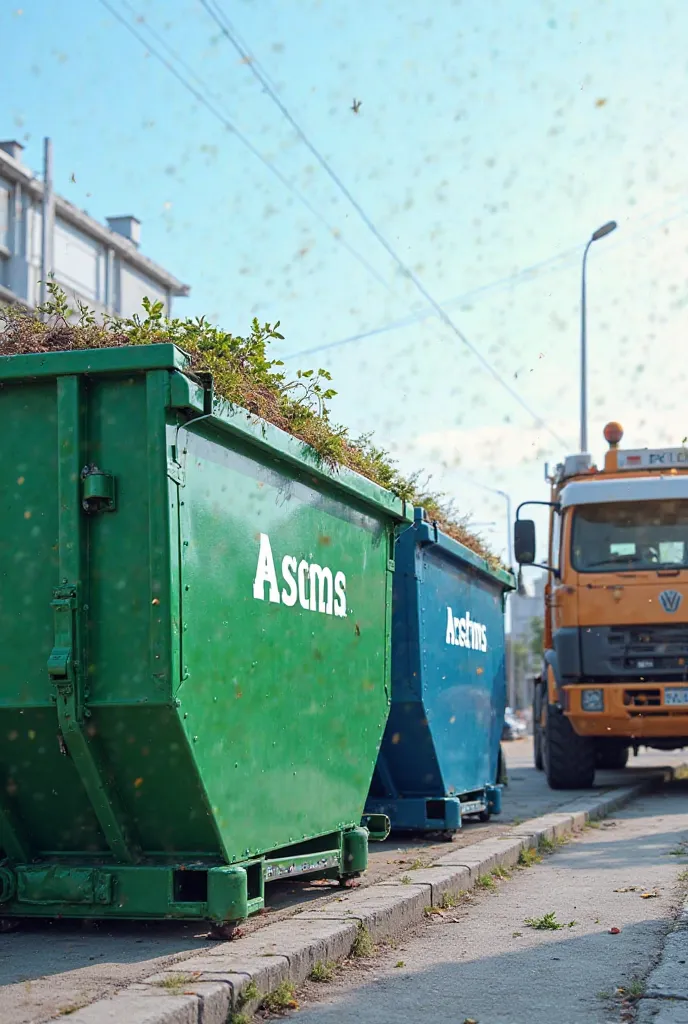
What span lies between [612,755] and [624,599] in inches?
173

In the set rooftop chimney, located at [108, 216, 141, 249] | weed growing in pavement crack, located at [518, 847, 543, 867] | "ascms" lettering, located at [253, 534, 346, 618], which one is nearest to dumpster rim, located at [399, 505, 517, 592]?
"ascms" lettering, located at [253, 534, 346, 618]

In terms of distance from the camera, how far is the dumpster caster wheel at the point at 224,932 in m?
4.66

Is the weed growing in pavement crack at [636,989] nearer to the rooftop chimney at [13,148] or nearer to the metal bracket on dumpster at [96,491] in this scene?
the metal bracket on dumpster at [96,491]

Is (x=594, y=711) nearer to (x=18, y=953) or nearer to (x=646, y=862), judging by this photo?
(x=646, y=862)

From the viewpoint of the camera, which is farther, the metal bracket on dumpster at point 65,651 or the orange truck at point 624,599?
the orange truck at point 624,599

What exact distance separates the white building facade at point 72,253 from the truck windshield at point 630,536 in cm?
2773

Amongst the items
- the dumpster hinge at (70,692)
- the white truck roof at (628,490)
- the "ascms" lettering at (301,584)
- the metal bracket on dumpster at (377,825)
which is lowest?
the metal bracket on dumpster at (377,825)

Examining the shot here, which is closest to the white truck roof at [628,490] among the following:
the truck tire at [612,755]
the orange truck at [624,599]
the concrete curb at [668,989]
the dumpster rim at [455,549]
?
the orange truck at [624,599]

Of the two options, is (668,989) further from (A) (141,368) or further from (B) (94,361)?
(B) (94,361)

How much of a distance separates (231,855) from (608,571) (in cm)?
839

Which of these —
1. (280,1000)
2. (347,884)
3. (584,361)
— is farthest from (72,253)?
(280,1000)

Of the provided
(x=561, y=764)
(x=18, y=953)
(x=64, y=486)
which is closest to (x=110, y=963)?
(x=18, y=953)

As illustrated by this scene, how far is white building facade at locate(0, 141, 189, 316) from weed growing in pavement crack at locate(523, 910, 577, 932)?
33818 mm

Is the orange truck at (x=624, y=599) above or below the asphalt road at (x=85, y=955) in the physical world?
above
